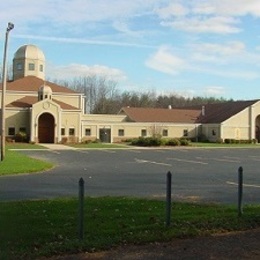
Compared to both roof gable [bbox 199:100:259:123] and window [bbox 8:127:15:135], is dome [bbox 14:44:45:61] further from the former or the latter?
roof gable [bbox 199:100:259:123]

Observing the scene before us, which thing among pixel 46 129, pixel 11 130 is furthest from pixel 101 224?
pixel 46 129

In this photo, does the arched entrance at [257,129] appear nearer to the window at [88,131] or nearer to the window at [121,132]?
the window at [121,132]

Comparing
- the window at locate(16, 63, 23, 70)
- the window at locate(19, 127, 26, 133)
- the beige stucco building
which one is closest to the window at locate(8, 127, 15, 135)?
the beige stucco building

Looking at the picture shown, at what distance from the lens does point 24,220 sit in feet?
27.7

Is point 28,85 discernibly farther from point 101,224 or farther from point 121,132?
point 101,224

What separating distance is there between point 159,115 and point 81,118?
600 inches

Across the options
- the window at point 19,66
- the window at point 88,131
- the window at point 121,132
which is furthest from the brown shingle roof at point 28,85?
the window at point 121,132

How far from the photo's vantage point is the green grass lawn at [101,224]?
669 centimetres

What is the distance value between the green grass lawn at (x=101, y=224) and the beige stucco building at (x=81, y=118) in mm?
48544

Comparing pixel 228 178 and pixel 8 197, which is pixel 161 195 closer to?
pixel 8 197

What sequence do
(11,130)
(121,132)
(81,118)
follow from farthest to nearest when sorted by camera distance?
(121,132) → (81,118) → (11,130)

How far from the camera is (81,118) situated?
61750mm

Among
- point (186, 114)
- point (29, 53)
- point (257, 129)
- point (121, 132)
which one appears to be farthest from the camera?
point (186, 114)

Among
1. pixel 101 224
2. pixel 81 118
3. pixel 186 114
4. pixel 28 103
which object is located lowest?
pixel 101 224
